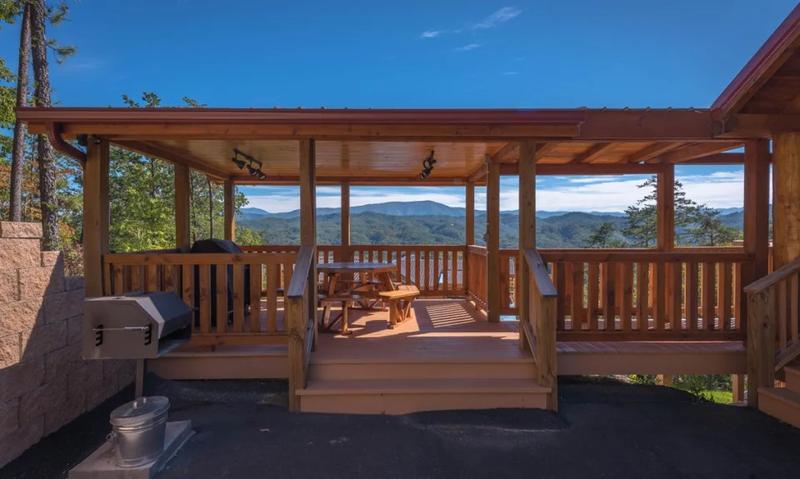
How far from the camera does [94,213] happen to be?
12.0 ft

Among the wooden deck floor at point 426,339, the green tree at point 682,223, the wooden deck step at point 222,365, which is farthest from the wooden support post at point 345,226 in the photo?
the green tree at point 682,223

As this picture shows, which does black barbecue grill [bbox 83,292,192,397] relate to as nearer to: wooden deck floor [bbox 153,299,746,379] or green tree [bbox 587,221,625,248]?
wooden deck floor [bbox 153,299,746,379]

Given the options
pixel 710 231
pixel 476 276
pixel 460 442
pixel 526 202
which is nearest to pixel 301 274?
pixel 460 442

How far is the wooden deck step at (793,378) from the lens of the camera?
133 inches

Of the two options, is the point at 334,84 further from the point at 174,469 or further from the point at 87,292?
the point at 174,469

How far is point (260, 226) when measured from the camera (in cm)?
1919

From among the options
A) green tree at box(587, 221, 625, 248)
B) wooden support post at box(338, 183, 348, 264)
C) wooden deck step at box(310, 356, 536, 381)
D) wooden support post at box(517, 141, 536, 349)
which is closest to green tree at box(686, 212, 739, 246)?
green tree at box(587, 221, 625, 248)

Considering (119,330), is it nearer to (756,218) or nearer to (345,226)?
(345,226)

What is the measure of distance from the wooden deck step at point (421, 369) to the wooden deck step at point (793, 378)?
202 centimetres

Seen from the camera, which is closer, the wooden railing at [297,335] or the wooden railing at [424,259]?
the wooden railing at [297,335]

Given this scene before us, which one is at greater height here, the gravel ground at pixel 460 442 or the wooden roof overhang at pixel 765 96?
→ the wooden roof overhang at pixel 765 96

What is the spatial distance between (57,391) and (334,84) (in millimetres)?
23219

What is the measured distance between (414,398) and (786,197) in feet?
12.4

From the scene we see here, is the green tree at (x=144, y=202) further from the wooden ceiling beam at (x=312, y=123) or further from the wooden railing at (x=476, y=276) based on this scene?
the wooden ceiling beam at (x=312, y=123)
